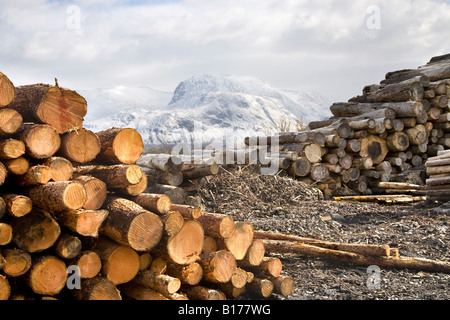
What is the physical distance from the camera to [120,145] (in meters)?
3.51

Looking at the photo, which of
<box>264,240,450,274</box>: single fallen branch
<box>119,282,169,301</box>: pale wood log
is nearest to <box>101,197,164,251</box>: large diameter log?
<box>119,282,169,301</box>: pale wood log

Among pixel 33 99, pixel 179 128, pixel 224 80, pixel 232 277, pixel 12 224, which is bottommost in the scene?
pixel 232 277

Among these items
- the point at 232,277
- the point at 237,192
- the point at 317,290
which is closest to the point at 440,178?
the point at 237,192

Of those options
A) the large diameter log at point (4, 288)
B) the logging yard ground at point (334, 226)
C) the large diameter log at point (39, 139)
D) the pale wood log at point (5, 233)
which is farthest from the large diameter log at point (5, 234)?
the logging yard ground at point (334, 226)

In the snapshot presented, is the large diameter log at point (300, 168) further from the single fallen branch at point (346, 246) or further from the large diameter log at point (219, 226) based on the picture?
the large diameter log at point (219, 226)

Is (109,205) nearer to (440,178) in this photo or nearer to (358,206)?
(358,206)

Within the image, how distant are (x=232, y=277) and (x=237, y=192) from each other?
4042mm

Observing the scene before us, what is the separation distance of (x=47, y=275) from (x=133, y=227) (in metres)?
0.66

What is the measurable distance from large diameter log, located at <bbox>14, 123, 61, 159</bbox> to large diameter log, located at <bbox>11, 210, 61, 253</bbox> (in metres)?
0.49

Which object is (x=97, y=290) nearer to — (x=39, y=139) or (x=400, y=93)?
(x=39, y=139)

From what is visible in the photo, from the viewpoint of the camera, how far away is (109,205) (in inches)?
128

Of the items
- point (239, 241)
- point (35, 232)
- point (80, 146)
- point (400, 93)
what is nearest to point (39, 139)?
point (80, 146)

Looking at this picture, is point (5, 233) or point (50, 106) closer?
point (5, 233)

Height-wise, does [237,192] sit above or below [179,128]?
below
